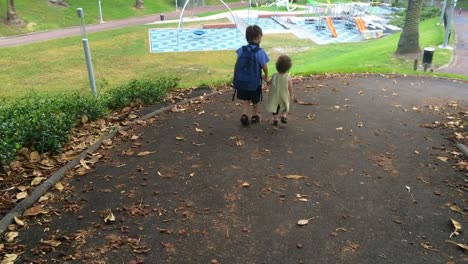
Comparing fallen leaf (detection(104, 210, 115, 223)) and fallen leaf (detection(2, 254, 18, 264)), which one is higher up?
fallen leaf (detection(2, 254, 18, 264))

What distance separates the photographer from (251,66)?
18.6 ft

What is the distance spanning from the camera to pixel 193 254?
3.28m

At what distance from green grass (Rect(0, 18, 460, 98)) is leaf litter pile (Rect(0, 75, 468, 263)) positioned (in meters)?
5.94

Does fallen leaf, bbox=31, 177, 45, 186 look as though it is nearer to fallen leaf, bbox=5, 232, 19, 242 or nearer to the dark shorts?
fallen leaf, bbox=5, 232, 19, 242

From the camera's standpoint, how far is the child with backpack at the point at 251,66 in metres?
5.57

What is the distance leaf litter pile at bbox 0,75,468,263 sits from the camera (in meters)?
3.35

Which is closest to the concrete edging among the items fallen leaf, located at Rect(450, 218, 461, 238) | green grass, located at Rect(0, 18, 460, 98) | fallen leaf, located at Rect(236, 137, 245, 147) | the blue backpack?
fallen leaf, located at Rect(236, 137, 245, 147)

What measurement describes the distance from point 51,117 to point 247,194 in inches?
112

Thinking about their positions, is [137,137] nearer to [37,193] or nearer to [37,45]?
[37,193]

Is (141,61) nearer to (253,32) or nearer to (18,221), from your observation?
(253,32)

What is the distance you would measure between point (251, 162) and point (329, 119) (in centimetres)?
226

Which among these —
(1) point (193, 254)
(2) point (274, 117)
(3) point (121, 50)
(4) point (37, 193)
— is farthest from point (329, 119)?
(3) point (121, 50)

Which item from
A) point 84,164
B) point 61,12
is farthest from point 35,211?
point 61,12

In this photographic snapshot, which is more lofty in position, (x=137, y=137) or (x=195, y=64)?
(x=137, y=137)
